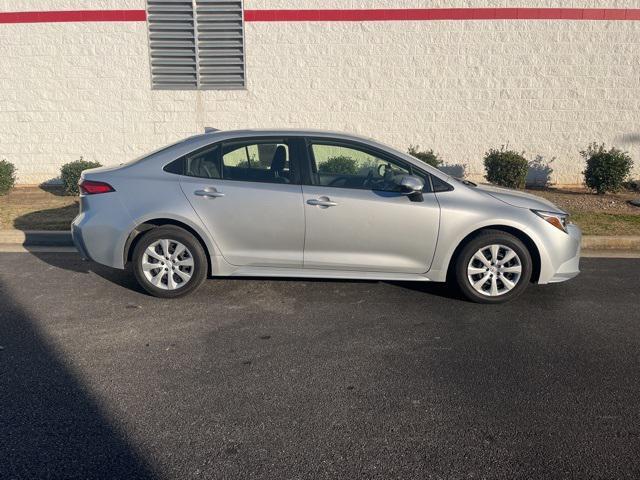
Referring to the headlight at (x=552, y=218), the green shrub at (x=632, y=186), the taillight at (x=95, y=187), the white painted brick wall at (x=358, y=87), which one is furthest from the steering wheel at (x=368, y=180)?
the green shrub at (x=632, y=186)

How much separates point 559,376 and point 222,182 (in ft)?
10.7

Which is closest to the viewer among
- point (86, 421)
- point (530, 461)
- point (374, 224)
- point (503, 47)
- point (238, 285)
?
point (530, 461)

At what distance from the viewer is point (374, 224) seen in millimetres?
5105

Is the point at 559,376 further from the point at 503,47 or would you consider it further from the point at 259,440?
the point at 503,47

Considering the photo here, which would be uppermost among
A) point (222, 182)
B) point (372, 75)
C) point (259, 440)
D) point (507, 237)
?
point (372, 75)

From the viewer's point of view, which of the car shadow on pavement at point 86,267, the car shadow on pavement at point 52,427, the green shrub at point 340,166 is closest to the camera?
the car shadow on pavement at point 52,427

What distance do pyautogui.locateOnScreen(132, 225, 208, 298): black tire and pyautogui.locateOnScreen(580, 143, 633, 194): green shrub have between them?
7.90 metres

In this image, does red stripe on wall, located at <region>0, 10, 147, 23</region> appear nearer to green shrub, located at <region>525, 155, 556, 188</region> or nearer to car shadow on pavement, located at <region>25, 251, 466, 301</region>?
car shadow on pavement, located at <region>25, 251, 466, 301</region>

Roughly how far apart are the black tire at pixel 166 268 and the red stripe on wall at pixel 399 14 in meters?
6.88

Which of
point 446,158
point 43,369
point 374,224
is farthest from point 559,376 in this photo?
Answer: point 446,158

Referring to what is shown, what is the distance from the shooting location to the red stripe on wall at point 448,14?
10602mm

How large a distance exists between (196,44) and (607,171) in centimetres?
796

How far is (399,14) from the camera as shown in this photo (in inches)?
420

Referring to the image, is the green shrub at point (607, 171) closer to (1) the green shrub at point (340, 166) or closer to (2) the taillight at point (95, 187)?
(1) the green shrub at point (340, 166)
